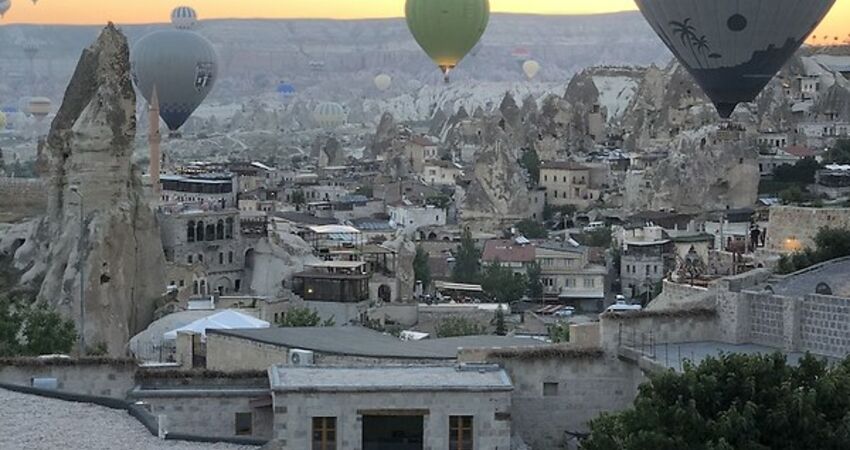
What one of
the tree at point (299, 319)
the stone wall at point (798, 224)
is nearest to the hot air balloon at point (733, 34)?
the stone wall at point (798, 224)

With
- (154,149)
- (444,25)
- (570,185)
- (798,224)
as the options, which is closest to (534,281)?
(444,25)

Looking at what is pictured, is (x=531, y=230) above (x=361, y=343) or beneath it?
beneath

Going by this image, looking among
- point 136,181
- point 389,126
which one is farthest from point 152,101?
point 389,126

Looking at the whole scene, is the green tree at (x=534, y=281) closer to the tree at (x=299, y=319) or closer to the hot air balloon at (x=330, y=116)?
the tree at (x=299, y=319)

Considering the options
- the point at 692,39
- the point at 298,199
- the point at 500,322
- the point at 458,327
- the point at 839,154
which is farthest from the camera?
the point at 298,199

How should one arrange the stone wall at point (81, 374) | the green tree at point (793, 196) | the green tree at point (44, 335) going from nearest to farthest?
the stone wall at point (81, 374) → the green tree at point (44, 335) → the green tree at point (793, 196)

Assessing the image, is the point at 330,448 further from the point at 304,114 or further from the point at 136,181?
the point at 304,114

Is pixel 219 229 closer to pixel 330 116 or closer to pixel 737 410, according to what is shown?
pixel 737 410
